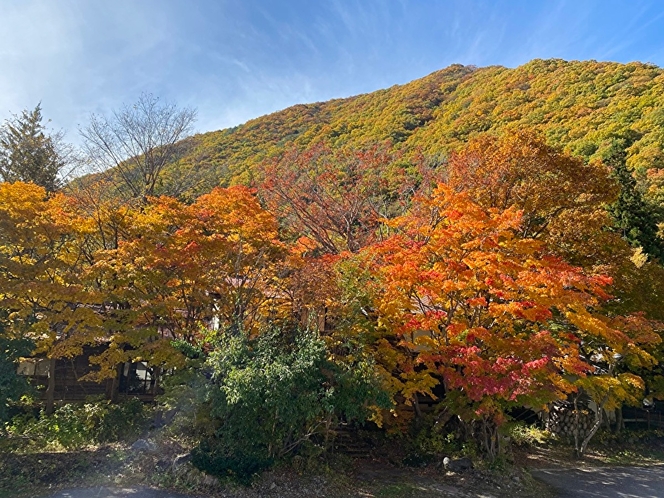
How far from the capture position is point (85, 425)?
1024 centimetres

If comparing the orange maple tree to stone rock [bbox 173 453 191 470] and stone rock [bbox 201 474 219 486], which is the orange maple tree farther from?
stone rock [bbox 173 453 191 470]

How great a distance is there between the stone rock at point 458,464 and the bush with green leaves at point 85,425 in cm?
753

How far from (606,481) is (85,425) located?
12.9m

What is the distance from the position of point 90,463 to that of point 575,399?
44.9 feet

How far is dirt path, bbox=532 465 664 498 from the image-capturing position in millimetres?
9694

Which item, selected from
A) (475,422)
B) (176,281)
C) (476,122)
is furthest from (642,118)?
(176,281)

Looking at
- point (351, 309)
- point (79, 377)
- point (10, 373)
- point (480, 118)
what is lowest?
point (79, 377)

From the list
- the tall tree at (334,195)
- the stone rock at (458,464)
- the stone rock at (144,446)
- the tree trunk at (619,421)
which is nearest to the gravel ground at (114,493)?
the stone rock at (144,446)

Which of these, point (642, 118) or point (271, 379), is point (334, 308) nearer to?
point (271, 379)

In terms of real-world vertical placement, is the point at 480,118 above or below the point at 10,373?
above

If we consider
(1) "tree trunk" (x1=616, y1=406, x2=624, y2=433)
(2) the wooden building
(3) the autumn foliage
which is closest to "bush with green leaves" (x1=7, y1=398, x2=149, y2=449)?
(3) the autumn foliage

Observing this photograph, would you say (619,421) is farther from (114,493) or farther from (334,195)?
(114,493)

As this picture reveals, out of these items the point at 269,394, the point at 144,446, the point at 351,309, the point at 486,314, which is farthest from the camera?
the point at 486,314

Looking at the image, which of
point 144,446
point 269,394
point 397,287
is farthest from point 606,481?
point 144,446
